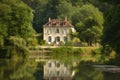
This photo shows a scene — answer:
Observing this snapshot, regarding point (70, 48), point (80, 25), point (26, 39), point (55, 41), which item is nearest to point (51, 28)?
point (55, 41)

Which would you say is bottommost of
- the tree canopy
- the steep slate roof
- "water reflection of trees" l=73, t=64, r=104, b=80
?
"water reflection of trees" l=73, t=64, r=104, b=80

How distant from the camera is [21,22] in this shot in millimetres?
70562

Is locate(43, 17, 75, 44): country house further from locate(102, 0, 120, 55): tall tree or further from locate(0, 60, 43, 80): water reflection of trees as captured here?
locate(0, 60, 43, 80): water reflection of trees

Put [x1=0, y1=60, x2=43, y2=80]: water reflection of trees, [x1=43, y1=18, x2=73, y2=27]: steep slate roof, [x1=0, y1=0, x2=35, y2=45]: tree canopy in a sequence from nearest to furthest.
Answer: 1. [x1=0, y1=60, x2=43, y2=80]: water reflection of trees
2. [x1=0, y1=0, x2=35, y2=45]: tree canopy
3. [x1=43, y1=18, x2=73, y2=27]: steep slate roof

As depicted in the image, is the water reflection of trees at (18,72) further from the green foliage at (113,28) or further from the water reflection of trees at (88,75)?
the green foliage at (113,28)

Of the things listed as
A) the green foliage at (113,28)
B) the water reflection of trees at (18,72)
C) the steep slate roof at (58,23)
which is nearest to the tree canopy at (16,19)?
the green foliage at (113,28)

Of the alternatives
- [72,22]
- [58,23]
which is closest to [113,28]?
[58,23]

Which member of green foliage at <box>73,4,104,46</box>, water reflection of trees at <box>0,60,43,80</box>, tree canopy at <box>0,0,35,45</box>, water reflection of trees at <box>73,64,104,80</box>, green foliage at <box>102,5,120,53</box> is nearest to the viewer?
water reflection of trees at <box>73,64,104,80</box>

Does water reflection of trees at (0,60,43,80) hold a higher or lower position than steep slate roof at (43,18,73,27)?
lower

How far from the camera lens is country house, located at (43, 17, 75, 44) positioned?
375ft

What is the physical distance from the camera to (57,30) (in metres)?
116

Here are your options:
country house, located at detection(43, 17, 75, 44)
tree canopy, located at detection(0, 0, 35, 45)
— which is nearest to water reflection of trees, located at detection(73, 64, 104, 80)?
tree canopy, located at detection(0, 0, 35, 45)

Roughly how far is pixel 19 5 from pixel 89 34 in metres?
32.9

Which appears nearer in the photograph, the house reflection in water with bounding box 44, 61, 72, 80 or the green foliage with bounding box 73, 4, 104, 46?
the house reflection in water with bounding box 44, 61, 72, 80
